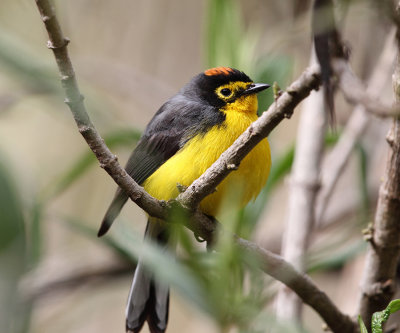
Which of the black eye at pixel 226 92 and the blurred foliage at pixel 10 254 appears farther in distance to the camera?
the black eye at pixel 226 92

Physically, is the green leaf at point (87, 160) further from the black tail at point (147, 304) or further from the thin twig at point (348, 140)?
the thin twig at point (348, 140)

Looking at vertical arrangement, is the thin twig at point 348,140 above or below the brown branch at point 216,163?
above

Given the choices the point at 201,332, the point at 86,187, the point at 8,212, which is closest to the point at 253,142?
the point at 8,212

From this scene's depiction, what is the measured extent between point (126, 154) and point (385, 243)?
12.7 feet

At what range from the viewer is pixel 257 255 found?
82.0 inches

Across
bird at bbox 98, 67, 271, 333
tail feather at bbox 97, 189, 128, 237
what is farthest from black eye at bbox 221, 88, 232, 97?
tail feather at bbox 97, 189, 128, 237

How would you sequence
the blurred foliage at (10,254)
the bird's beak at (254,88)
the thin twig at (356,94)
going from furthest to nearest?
the bird's beak at (254,88) → the thin twig at (356,94) → the blurred foliage at (10,254)

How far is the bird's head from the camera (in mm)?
3010

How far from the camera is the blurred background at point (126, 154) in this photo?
189cm

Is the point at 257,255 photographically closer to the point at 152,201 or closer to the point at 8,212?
the point at 152,201

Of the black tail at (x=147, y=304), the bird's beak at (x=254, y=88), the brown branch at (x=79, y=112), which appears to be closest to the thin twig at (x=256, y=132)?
the brown branch at (x=79, y=112)

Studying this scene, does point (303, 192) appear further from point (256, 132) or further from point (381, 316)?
point (381, 316)

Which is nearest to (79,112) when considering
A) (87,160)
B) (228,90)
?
(87,160)

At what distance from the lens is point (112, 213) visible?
8.91 feet
